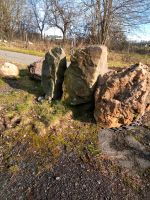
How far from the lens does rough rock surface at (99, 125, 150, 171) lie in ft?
14.4

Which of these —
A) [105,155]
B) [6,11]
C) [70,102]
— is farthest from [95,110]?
[6,11]

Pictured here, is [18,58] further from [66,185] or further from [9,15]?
[9,15]

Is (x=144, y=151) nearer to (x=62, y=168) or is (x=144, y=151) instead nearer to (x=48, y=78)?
(x=62, y=168)

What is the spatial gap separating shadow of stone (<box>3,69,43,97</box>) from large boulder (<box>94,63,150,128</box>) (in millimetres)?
1741

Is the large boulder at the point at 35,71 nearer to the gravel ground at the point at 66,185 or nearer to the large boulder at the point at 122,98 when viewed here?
the large boulder at the point at 122,98

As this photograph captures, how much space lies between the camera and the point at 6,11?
89.3ft

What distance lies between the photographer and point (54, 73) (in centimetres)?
593

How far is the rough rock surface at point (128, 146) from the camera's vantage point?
4383mm

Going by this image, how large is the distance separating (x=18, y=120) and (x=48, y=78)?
1.35 meters

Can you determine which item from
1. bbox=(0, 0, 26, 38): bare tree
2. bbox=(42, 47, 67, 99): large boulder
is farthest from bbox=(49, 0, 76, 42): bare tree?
bbox=(42, 47, 67, 99): large boulder

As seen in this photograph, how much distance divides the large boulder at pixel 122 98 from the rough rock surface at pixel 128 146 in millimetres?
219

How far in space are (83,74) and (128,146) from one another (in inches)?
68.8

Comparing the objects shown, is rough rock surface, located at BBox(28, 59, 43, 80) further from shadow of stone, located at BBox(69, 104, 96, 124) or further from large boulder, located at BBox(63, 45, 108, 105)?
shadow of stone, located at BBox(69, 104, 96, 124)

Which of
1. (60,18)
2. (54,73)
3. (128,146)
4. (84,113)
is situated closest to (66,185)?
(128,146)
